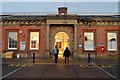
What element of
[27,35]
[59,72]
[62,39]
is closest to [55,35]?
[62,39]

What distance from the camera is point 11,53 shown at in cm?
3631

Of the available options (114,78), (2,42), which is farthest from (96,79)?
(2,42)

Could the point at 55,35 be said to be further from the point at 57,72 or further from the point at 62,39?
the point at 57,72

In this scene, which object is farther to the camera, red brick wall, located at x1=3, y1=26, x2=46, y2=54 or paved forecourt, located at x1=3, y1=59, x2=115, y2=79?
red brick wall, located at x1=3, y1=26, x2=46, y2=54

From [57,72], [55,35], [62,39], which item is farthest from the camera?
[62,39]

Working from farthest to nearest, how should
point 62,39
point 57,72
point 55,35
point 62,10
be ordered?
point 62,10
point 62,39
point 55,35
point 57,72

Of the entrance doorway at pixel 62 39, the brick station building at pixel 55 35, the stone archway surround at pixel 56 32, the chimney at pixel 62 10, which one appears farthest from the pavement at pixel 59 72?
the chimney at pixel 62 10

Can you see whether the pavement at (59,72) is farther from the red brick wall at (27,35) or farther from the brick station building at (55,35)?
the red brick wall at (27,35)

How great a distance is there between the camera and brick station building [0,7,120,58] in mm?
37031

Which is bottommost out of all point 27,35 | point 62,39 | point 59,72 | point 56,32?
point 59,72

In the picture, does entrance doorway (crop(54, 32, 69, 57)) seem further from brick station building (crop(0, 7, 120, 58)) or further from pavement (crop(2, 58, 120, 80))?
pavement (crop(2, 58, 120, 80))

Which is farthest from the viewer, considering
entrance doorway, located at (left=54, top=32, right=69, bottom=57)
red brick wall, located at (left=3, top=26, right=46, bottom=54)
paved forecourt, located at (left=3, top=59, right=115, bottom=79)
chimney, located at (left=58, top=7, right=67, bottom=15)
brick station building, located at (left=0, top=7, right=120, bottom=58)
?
chimney, located at (left=58, top=7, right=67, bottom=15)

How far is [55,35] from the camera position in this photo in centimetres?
3741

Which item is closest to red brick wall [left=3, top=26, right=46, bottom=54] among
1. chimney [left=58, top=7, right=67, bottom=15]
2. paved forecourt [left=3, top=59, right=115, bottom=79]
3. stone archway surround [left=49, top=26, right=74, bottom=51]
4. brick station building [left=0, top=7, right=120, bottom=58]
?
brick station building [left=0, top=7, right=120, bottom=58]
